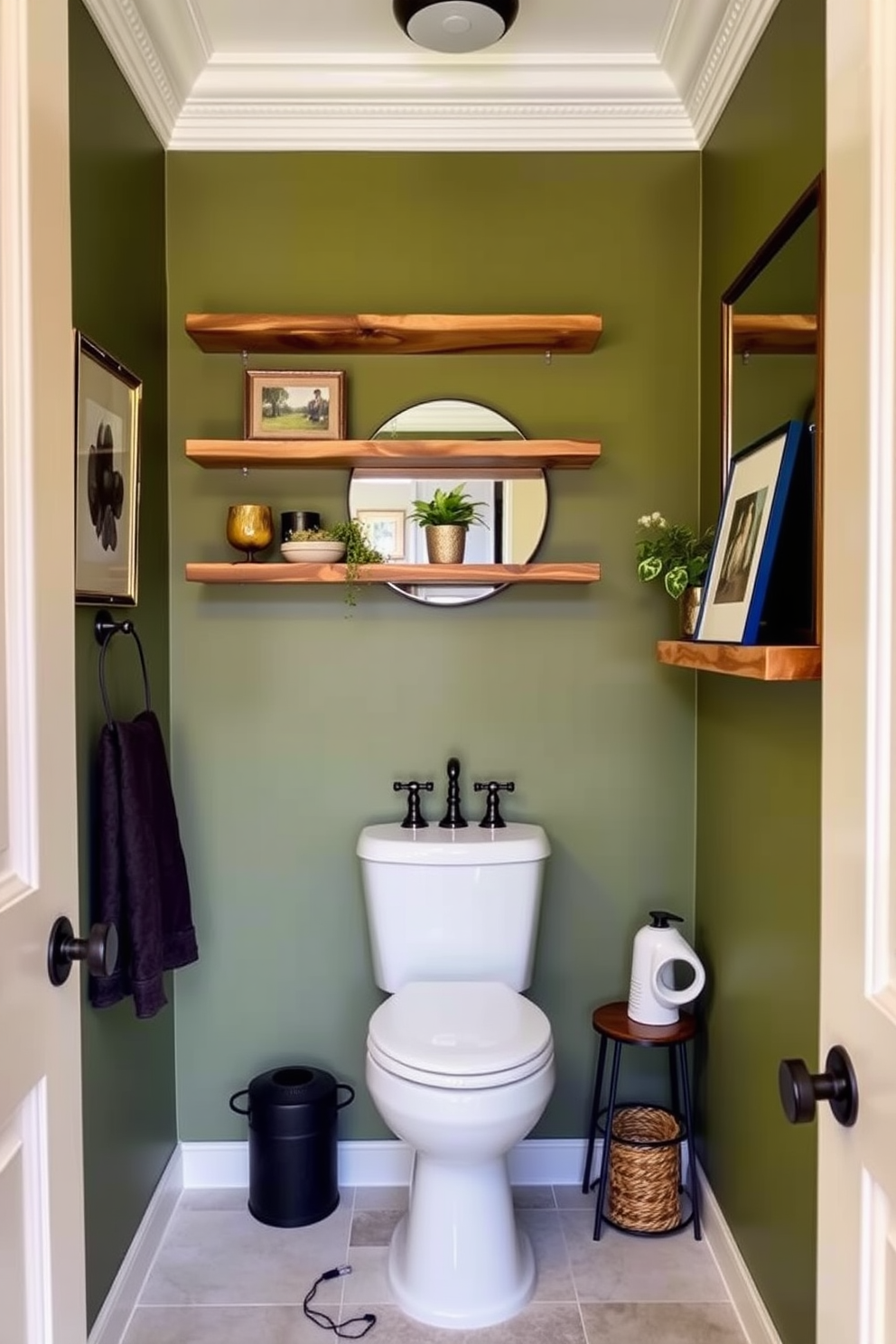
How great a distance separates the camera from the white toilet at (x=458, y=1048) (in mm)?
1817

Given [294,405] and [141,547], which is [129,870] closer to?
[141,547]

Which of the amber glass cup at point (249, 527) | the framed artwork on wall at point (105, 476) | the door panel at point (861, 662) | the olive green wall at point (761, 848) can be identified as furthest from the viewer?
the amber glass cup at point (249, 527)

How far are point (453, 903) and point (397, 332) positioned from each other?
1292 millimetres

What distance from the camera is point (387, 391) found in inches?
92.2

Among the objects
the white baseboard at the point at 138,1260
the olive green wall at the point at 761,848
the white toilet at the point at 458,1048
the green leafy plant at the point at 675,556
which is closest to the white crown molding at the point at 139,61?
the olive green wall at the point at 761,848

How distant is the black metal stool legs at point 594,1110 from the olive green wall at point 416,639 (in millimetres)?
66

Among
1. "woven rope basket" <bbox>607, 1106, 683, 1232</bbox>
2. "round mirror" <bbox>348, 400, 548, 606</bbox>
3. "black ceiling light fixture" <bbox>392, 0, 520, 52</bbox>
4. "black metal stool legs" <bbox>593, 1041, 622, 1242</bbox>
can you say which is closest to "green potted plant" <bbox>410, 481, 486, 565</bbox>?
"round mirror" <bbox>348, 400, 548, 606</bbox>

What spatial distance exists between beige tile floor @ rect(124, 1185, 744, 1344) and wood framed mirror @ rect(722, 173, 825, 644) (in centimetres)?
137

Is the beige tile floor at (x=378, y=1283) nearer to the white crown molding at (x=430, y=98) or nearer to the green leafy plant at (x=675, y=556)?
the green leafy plant at (x=675, y=556)

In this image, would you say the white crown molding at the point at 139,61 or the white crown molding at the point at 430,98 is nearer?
the white crown molding at the point at 139,61

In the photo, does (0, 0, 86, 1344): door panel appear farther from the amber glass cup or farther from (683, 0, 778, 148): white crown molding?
(683, 0, 778, 148): white crown molding

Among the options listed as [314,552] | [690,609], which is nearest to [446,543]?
[314,552]

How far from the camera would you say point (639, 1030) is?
215 cm

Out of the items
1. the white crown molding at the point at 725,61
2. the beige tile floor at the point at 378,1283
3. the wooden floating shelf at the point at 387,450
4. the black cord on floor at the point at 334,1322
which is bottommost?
the beige tile floor at the point at 378,1283
